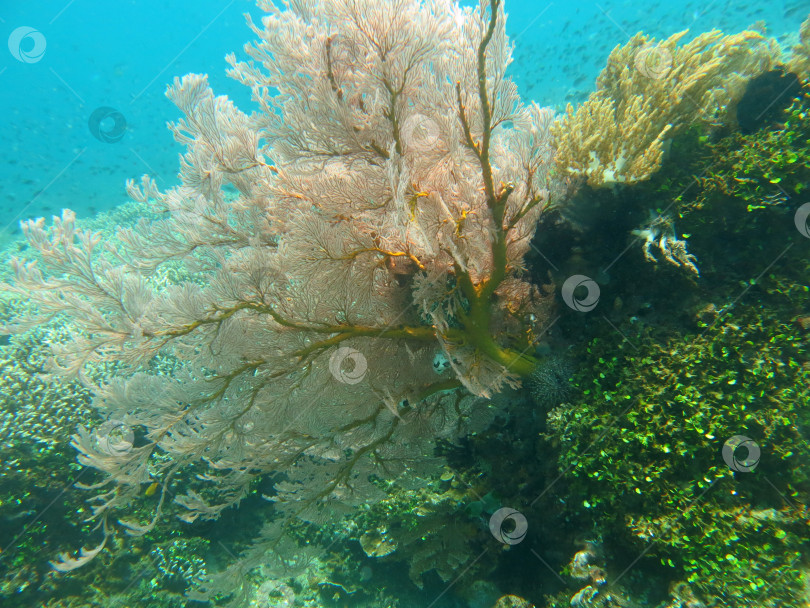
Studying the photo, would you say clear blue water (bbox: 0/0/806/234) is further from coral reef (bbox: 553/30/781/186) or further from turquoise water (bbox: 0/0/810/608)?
turquoise water (bbox: 0/0/810/608)

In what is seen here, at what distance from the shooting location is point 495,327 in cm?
389

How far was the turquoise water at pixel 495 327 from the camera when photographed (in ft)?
9.33

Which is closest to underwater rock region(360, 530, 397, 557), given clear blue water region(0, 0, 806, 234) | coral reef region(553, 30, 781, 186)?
coral reef region(553, 30, 781, 186)

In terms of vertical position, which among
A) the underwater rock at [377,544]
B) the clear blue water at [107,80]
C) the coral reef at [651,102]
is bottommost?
the underwater rock at [377,544]

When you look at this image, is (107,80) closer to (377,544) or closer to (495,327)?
(377,544)

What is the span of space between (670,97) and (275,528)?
22.1ft

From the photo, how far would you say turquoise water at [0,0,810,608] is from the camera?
284cm

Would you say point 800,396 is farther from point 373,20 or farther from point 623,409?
point 373,20

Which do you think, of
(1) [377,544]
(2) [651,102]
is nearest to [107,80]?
(1) [377,544]

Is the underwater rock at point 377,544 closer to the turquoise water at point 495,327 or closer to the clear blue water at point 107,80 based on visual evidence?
the turquoise water at point 495,327

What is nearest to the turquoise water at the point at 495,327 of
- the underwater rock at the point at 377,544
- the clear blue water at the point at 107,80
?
the underwater rock at the point at 377,544

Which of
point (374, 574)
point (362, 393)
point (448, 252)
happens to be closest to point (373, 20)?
point (448, 252)

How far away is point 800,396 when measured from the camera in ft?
9.50

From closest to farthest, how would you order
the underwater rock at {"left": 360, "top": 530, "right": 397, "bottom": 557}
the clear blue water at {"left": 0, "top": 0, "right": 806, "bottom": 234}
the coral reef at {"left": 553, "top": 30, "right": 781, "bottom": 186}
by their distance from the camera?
the coral reef at {"left": 553, "top": 30, "right": 781, "bottom": 186} → the underwater rock at {"left": 360, "top": 530, "right": 397, "bottom": 557} → the clear blue water at {"left": 0, "top": 0, "right": 806, "bottom": 234}
